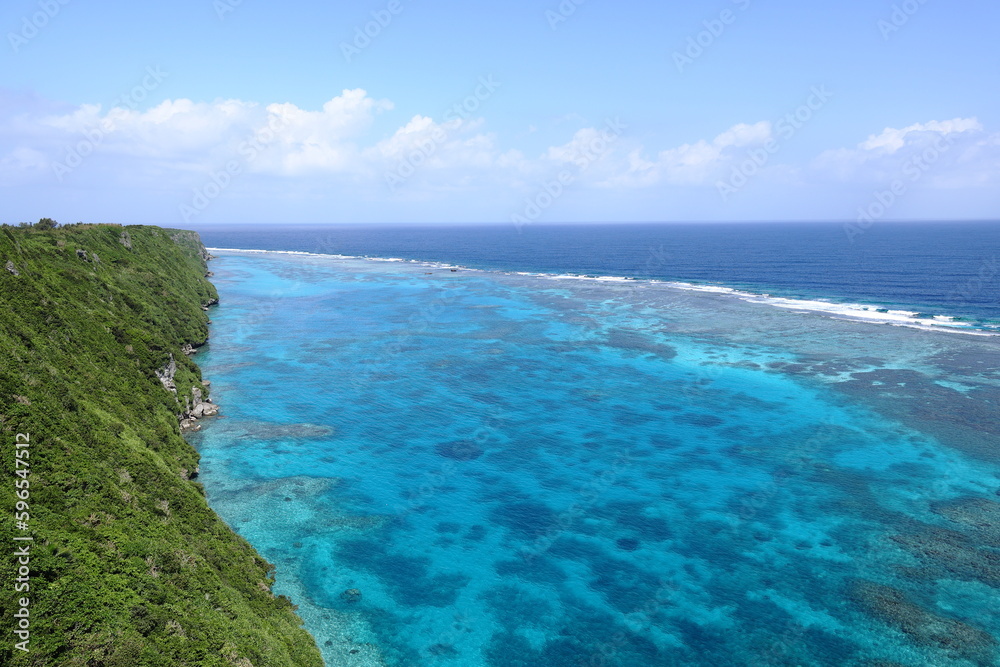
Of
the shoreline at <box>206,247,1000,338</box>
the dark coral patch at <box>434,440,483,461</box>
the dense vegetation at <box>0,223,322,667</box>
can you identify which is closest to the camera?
the dense vegetation at <box>0,223,322,667</box>

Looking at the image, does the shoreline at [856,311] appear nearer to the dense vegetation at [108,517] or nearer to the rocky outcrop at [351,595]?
the rocky outcrop at [351,595]

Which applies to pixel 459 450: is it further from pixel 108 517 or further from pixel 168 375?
pixel 108 517

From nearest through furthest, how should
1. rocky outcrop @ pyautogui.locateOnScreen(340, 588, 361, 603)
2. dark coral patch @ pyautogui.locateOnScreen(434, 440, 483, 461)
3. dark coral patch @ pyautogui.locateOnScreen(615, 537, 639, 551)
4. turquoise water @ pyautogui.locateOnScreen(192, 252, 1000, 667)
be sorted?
turquoise water @ pyautogui.locateOnScreen(192, 252, 1000, 667)
rocky outcrop @ pyautogui.locateOnScreen(340, 588, 361, 603)
dark coral patch @ pyautogui.locateOnScreen(615, 537, 639, 551)
dark coral patch @ pyautogui.locateOnScreen(434, 440, 483, 461)

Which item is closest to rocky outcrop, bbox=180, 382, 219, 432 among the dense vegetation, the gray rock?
the gray rock

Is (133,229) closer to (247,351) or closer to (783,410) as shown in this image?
(247,351)

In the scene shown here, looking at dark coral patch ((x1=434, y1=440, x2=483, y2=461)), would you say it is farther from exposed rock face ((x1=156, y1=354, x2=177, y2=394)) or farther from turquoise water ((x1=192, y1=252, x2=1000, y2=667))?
exposed rock face ((x1=156, y1=354, x2=177, y2=394))

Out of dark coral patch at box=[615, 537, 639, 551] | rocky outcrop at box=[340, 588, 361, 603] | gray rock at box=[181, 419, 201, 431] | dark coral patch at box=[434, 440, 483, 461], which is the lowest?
rocky outcrop at box=[340, 588, 361, 603]
